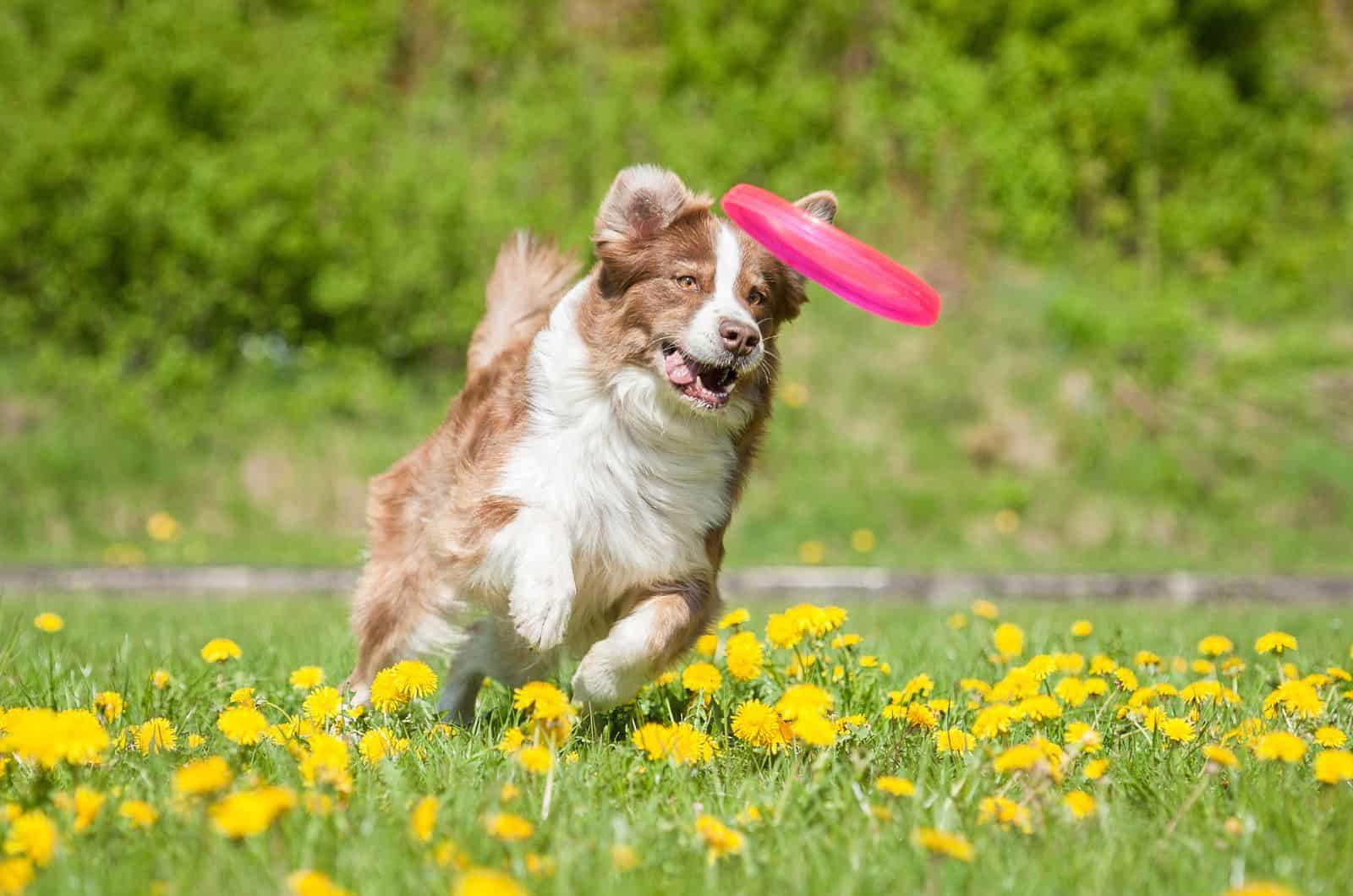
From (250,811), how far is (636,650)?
1.86m

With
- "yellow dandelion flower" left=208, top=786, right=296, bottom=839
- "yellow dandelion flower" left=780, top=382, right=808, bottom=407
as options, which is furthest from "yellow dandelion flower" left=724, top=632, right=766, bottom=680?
"yellow dandelion flower" left=780, top=382, right=808, bottom=407

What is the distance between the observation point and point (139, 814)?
2307 mm

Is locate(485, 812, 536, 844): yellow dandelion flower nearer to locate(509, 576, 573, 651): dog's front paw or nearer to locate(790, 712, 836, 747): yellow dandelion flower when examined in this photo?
locate(790, 712, 836, 747): yellow dandelion flower

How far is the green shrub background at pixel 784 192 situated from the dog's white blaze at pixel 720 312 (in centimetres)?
807

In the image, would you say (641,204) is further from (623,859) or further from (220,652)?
(623,859)

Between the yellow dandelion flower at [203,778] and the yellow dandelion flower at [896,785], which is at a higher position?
the yellow dandelion flower at [203,778]

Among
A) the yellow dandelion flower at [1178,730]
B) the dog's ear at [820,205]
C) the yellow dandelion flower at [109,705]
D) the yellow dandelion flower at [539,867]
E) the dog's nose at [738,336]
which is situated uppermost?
the dog's ear at [820,205]

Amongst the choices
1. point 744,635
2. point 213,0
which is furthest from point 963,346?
point 744,635

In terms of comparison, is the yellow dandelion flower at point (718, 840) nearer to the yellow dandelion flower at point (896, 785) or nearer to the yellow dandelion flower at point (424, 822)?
the yellow dandelion flower at point (896, 785)

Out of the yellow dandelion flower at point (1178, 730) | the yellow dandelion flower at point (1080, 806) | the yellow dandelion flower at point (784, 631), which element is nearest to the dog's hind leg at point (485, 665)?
the yellow dandelion flower at point (784, 631)

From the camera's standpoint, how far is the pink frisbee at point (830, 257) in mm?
3904

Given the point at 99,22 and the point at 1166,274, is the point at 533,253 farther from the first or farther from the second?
the point at 1166,274

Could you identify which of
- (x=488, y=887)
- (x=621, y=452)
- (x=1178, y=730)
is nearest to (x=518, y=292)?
(x=621, y=452)

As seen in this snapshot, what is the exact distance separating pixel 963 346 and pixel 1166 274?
388cm
